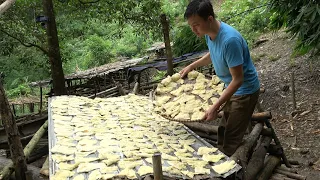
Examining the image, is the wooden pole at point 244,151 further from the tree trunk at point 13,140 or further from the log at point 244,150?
the tree trunk at point 13,140

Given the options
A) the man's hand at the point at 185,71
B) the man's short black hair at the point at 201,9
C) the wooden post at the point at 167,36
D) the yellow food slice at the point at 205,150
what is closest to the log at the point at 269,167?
the yellow food slice at the point at 205,150

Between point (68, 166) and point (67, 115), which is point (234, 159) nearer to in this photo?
point (68, 166)

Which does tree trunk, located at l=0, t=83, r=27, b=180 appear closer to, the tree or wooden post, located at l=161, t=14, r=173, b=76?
wooden post, located at l=161, t=14, r=173, b=76

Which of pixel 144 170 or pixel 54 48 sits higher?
pixel 54 48

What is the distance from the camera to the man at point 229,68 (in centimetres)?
241

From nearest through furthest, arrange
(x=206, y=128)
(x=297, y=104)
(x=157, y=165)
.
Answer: (x=157, y=165)
(x=206, y=128)
(x=297, y=104)

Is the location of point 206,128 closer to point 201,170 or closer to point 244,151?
point 244,151

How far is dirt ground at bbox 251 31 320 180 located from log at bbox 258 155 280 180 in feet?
3.12

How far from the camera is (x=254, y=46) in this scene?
1217cm

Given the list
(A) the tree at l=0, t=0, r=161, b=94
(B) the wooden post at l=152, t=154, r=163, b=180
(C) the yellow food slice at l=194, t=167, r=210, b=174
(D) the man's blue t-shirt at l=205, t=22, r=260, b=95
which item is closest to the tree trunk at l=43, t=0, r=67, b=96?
(A) the tree at l=0, t=0, r=161, b=94

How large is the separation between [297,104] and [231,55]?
4659 mm

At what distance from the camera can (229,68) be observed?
8.05 feet

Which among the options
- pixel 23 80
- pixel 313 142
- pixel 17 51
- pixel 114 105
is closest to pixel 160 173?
pixel 114 105

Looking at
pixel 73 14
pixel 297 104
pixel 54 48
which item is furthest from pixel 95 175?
pixel 73 14
